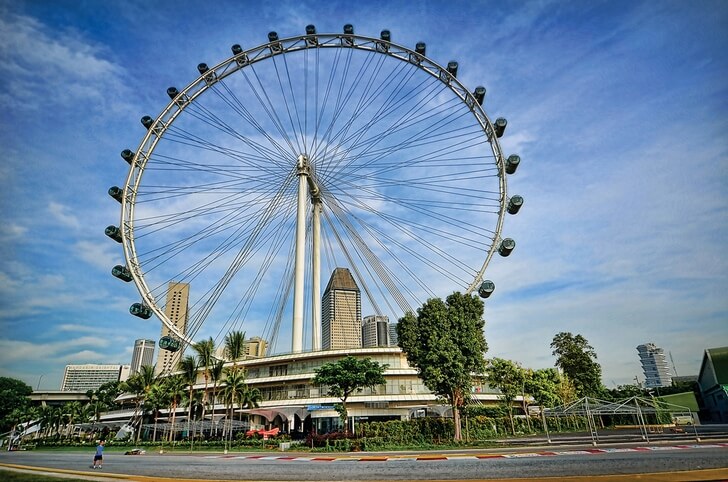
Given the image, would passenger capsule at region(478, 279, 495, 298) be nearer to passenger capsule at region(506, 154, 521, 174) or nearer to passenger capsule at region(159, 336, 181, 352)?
passenger capsule at region(506, 154, 521, 174)

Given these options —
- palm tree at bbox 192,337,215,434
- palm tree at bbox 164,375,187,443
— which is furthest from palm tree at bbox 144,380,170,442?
palm tree at bbox 192,337,215,434

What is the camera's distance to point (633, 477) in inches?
502

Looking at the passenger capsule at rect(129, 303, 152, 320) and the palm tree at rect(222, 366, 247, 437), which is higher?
the passenger capsule at rect(129, 303, 152, 320)

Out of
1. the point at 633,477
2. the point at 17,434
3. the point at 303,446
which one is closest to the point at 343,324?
the point at 17,434

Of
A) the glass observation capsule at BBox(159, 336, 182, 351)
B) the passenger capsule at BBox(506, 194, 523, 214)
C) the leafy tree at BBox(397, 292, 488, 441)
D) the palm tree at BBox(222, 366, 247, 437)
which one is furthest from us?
the palm tree at BBox(222, 366, 247, 437)

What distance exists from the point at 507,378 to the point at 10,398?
116 metres

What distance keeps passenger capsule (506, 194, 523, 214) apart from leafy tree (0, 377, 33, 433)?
113m

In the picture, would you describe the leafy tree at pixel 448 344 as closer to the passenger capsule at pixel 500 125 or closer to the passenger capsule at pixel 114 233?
the passenger capsule at pixel 500 125

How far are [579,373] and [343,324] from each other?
6625 cm

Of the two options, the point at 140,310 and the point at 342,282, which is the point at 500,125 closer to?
the point at 140,310

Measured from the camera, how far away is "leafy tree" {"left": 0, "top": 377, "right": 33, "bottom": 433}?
3895 inches

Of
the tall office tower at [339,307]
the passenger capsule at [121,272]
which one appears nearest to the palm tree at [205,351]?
the passenger capsule at [121,272]

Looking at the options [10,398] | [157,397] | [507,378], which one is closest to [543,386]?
[507,378]

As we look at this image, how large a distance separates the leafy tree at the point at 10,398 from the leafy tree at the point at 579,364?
11491cm
